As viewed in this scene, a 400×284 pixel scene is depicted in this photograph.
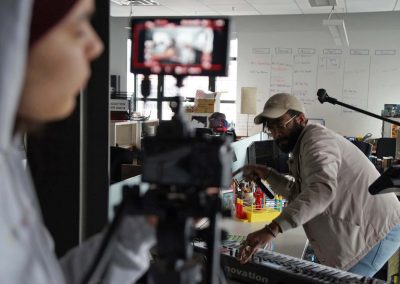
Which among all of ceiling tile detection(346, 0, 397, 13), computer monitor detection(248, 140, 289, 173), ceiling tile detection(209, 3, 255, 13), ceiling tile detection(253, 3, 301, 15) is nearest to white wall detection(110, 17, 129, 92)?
ceiling tile detection(209, 3, 255, 13)

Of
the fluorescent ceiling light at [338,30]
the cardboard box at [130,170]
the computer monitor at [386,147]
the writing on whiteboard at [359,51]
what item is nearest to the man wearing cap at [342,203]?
the cardboard box at [130,170]

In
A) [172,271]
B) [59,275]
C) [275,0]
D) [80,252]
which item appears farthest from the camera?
[275,0]

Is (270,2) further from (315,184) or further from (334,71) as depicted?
(315,184)

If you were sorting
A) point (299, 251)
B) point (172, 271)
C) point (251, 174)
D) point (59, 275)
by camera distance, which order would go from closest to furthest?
point (172, 271) → point (59, 275) → point (251, 174) → point (299, 251)

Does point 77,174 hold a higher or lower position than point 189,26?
lower

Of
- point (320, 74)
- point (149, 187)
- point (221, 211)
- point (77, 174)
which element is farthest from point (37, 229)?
point (320, 74)

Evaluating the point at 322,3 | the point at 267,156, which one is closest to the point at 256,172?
the point at 267,156

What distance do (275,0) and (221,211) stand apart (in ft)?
20.2

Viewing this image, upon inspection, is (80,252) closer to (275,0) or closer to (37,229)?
(37,229)

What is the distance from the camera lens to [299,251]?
7.08 ft

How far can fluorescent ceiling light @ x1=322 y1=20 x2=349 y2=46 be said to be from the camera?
17.0ft

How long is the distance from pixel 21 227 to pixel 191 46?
0.38m

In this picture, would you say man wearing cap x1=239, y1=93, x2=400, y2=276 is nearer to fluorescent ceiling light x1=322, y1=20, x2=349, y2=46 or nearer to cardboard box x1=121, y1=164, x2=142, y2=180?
cardboard box x1=121, y1=164, x2=142, y2=180

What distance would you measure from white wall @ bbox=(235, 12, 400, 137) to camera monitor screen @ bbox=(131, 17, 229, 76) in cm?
685
